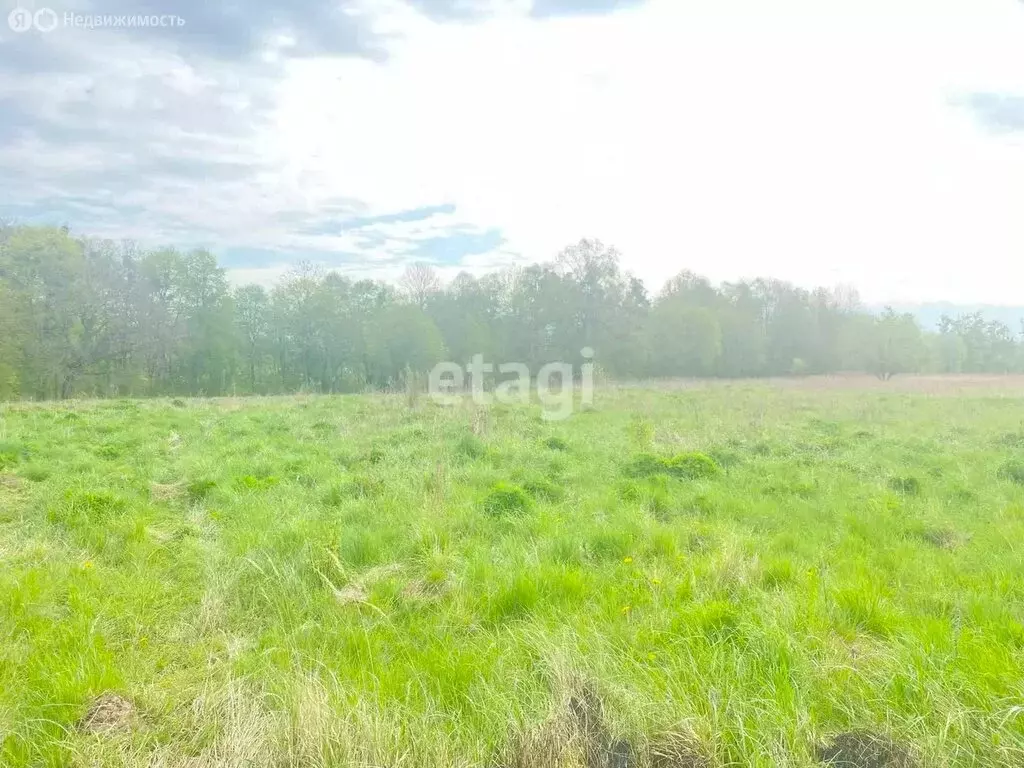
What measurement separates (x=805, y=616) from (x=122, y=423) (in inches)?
554

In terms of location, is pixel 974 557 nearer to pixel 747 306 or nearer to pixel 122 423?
pixel 122 423

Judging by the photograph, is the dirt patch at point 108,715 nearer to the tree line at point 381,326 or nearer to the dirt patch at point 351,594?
the dirt patch at point 351,594

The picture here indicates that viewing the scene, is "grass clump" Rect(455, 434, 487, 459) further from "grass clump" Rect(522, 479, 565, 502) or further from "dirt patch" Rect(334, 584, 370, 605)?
"dirt patch" Rect(334, 584, 370, 605)

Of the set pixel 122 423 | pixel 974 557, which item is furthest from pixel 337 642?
A: pixel 122 423

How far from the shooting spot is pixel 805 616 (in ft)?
11.4

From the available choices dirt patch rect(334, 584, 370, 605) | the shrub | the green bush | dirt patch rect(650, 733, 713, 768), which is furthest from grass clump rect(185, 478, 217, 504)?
dirt patch rect(650, 733, 713, 768)

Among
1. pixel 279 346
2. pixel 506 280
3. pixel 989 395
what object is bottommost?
pixel 989 395

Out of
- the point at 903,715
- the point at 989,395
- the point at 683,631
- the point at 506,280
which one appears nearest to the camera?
the point at 903,715

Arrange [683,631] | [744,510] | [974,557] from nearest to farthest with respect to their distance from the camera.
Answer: [683,631], [974,557], [744,510]

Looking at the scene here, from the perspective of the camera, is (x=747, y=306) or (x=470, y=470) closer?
(x=470, y=470)

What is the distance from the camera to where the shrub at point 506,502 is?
610 cm

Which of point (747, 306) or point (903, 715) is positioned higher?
point (747, 306)

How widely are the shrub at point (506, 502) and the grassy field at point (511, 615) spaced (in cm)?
4

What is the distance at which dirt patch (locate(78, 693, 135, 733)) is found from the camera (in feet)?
8.68
